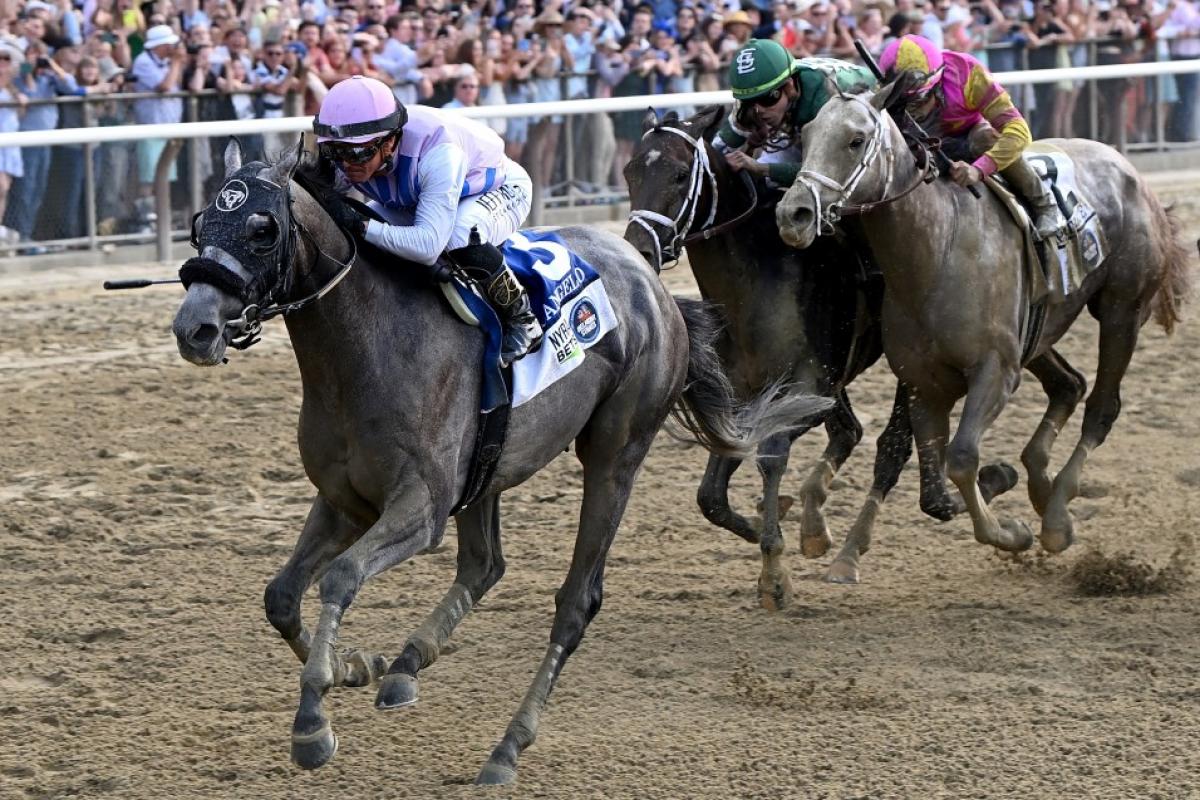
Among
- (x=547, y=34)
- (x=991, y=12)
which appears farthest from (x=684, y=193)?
(x=991, y=12)

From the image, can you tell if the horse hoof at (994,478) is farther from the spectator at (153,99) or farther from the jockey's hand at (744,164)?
the spectator at (153,99)

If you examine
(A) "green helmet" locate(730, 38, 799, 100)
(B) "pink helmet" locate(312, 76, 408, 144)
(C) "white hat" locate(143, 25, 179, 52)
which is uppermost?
(C) "white hat" locate(143, 25, 179, 52)

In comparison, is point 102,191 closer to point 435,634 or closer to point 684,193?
point 684,193

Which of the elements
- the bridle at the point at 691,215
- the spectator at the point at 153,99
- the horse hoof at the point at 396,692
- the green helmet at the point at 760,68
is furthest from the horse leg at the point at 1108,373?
the spectator at the point at 153,99

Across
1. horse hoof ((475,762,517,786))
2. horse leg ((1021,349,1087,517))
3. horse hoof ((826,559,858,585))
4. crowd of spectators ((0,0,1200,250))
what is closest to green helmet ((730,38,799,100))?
horse hoof ((826,559,858,585))

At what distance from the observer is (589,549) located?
17.6 feet

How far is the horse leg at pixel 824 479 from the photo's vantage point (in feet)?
22.1

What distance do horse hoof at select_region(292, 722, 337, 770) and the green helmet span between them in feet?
9.38

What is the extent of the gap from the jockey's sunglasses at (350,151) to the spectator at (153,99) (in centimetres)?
570

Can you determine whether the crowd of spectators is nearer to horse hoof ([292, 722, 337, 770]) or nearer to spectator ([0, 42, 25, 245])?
spectator ([0, 42, 25, 245])

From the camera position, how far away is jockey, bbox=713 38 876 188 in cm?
616

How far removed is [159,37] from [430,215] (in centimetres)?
680

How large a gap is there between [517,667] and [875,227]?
1905mm

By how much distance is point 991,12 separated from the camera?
14.7 metres
